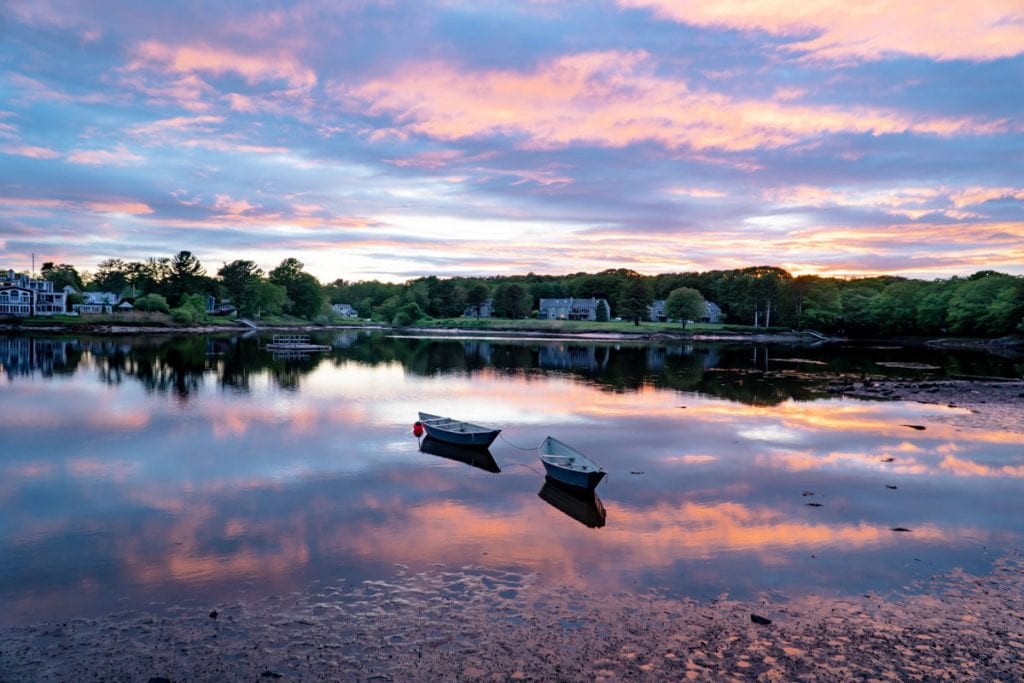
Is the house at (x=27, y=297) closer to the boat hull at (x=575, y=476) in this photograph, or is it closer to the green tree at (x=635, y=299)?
the green tree at (x=635, y=299)

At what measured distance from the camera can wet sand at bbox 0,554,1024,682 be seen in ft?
37.6

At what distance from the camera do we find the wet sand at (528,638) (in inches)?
451

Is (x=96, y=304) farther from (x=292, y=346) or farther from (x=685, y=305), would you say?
(x=685, y=305)

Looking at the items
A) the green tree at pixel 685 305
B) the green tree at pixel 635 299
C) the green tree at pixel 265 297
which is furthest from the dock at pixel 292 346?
the green tree at pixel 685 305

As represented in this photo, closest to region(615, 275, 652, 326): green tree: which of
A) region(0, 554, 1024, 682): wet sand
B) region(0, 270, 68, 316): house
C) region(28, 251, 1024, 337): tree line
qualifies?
region(28, 251, 1024, 337): tree line

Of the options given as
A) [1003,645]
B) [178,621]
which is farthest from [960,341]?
[178,621]

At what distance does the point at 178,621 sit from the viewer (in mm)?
13125

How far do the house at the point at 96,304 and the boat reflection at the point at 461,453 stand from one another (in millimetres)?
145939

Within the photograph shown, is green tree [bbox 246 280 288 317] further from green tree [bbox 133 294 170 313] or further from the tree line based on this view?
green tree [bbox 133 294 170 313]

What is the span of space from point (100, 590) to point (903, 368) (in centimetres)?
8687

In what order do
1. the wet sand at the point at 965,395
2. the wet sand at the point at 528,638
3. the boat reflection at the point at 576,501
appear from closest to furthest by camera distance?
the wet sand at the point at 528,638
the boat reflection at the point at 576,501
the wet sand at the point at 965,395

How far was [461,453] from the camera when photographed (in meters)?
30.1

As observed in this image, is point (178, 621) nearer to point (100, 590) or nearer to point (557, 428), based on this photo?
point (100, 590)

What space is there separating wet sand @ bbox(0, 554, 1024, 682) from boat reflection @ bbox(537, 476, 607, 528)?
227 inches
